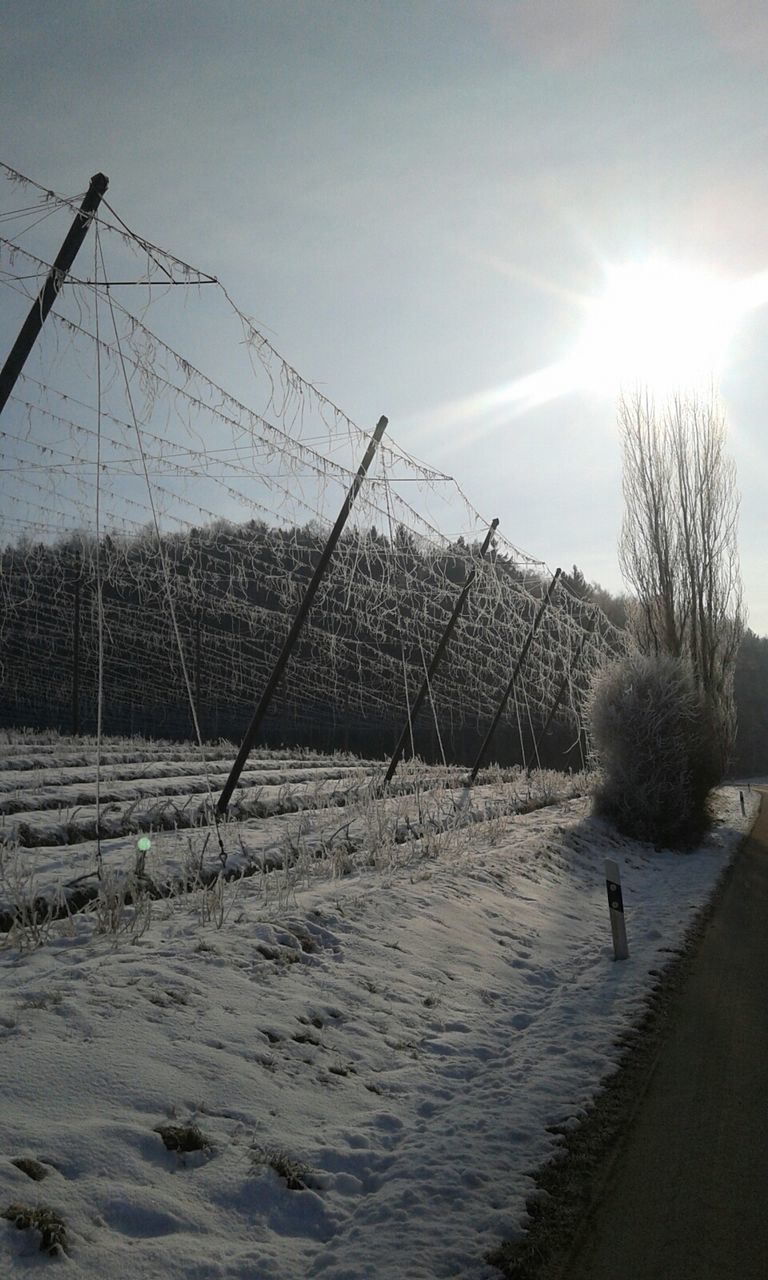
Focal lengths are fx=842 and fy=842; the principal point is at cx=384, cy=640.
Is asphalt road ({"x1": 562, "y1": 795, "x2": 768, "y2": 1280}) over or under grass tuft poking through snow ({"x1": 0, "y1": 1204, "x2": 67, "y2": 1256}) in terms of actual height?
over

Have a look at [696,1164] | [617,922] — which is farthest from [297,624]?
[696,1164]

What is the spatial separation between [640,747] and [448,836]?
6.96 meters

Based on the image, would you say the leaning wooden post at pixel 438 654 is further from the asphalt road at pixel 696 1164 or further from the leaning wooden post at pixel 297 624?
the asphalt road at pixel 696 1164

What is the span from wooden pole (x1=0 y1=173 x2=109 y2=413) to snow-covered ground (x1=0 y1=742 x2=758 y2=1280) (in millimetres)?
3849

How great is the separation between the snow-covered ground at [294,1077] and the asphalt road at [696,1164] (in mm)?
347

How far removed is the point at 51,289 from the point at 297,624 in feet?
15.0

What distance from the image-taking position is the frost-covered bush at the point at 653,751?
52.0 feet

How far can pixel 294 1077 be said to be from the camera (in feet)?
13.9

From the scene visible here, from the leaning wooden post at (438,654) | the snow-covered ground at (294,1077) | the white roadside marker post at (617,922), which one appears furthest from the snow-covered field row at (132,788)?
the white roadside marker post at (617,922)

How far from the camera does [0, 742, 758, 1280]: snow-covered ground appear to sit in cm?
300

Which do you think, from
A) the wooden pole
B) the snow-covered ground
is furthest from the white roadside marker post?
the wooden pole

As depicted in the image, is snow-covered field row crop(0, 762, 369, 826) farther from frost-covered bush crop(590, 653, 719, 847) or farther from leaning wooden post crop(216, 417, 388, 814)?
frost-covered bush crop(590, 653, 719, 847)

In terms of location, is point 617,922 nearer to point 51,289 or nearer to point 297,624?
point 297,624

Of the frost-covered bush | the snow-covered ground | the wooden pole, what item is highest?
the wooden pole
